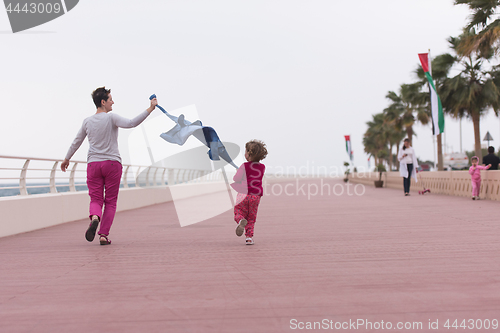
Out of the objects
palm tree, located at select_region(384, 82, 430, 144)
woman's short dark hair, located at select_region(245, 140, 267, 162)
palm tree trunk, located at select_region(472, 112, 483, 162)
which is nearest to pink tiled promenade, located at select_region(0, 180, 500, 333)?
woman's short dark hair, located at select_region(245, 140, 267, 162)

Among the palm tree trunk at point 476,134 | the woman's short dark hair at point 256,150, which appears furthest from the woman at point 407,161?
the palm tree trunk at point 476,134

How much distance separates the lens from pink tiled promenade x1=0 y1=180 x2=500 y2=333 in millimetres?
2967

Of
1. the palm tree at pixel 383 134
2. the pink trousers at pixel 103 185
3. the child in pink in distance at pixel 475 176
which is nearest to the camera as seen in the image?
the pink trousers at pixel 103 185

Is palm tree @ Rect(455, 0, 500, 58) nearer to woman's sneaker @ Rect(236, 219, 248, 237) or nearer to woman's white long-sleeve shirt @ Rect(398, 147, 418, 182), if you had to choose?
woman's white long-sleeve shirt @ Rect(398, 147, 418, 182)

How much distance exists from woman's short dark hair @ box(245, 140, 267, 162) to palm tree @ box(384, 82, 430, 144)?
115 feet

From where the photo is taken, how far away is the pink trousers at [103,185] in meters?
6.34

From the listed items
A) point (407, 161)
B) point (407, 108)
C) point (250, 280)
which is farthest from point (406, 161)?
point (407, 108)

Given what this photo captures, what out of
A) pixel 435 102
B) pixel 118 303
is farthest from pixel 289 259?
pixel 435 102

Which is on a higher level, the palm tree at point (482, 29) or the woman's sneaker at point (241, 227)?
the palm tree at point (482, 29)

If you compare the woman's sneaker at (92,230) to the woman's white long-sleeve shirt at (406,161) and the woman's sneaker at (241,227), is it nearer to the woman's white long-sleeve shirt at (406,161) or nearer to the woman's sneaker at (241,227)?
the woman's sneaker at (241,227)

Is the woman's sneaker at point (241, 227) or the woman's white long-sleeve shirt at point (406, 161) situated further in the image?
the woman's white long-sleeve shirt at point (406, 161)

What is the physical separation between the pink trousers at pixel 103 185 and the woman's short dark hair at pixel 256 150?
173 cm

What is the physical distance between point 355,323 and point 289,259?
2.21m

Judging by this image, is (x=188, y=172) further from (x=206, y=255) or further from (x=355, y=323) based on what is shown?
(x=355, y=323)
